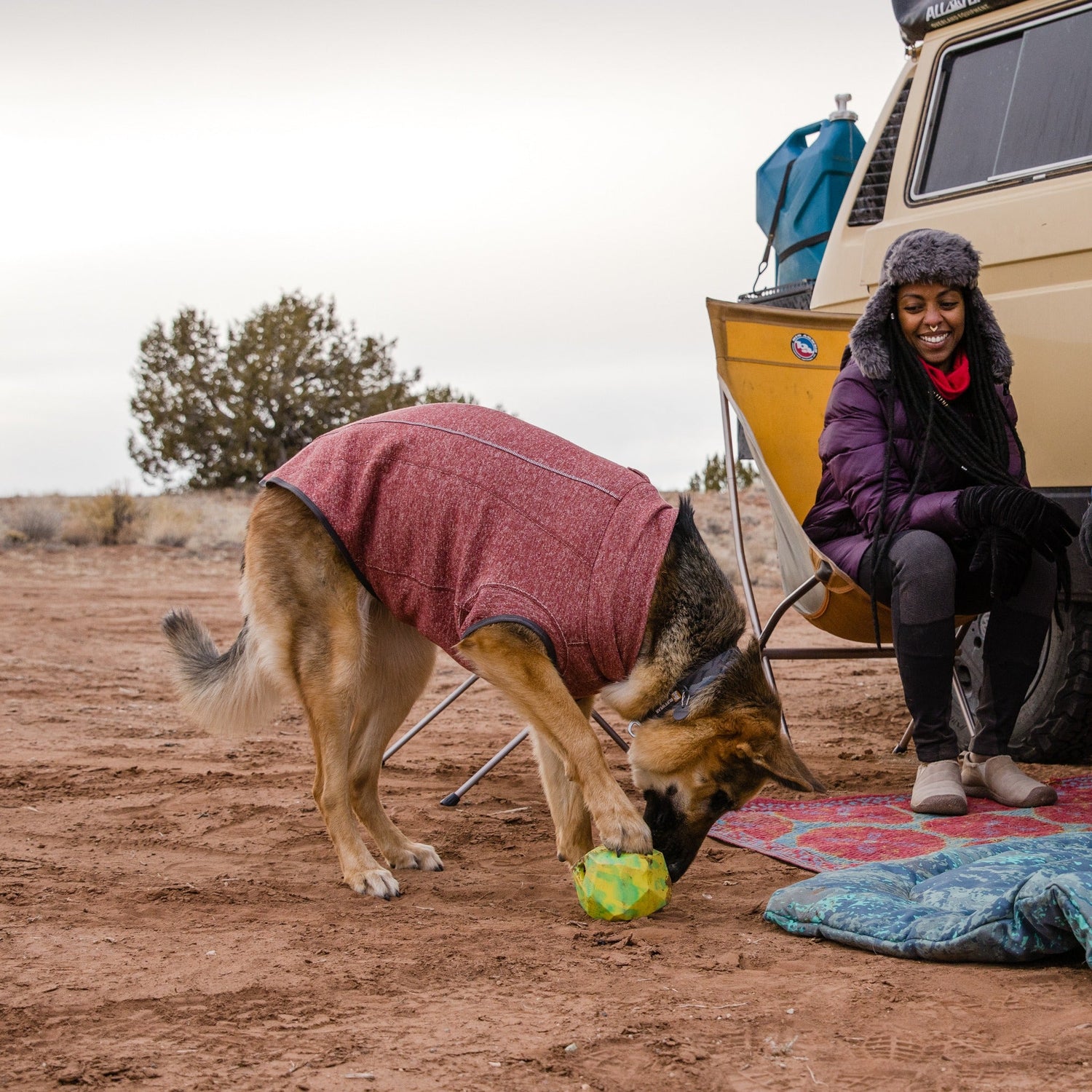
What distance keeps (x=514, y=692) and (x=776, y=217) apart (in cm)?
417

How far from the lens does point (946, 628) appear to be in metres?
3.99

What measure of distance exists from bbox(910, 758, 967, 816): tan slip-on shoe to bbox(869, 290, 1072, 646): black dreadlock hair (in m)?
0.55

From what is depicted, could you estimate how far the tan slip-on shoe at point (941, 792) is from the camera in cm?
395

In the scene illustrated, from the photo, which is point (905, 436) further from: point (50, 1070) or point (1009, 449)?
point (50, 1070)

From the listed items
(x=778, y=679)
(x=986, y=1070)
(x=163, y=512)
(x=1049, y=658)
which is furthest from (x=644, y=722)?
(x=163, y=512)

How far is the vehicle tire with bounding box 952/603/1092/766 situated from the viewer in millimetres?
4484

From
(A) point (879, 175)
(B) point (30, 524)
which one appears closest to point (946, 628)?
(A) point (879, 175)

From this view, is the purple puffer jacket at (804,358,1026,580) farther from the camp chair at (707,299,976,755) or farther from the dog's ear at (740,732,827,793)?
the dog's ear at (740,732,827,793)

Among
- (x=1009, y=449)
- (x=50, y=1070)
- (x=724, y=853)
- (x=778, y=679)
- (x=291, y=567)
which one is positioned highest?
(x=1009, y=449)

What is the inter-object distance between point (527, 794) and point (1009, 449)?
2.29 metres

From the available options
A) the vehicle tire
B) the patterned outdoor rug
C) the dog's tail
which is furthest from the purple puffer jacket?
the dog's tail

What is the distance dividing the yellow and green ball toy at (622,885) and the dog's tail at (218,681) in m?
1.39

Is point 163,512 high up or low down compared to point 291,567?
down

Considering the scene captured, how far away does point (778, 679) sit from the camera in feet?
26.7
